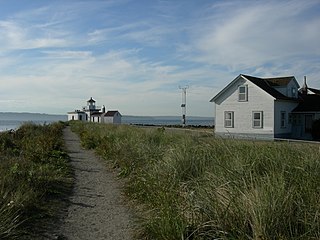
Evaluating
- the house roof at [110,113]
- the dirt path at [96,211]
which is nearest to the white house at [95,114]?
the house roof at [110,113]

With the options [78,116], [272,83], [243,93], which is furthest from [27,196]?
[78,116]

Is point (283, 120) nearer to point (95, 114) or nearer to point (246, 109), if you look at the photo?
point (246, 109)

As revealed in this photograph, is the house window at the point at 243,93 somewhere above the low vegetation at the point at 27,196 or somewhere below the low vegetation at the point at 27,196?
above

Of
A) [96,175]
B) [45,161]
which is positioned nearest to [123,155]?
[96,175]

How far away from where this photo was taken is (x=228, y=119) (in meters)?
32.8

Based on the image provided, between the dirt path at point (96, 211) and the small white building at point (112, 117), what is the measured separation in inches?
2683

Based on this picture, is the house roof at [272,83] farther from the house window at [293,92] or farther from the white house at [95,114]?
the white house at [95,114]

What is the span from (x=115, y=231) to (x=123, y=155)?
19.9 feet

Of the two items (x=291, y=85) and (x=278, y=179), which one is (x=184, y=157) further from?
(x=291, y=85)

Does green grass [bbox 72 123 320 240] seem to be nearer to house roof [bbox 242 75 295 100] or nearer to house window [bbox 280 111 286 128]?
house roof [bbox 242 75 295 100]

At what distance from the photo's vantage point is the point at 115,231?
5875mm

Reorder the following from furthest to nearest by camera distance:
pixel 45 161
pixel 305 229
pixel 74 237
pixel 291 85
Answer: pixel 291 85 → pixel 45 161 → pixel 74 237 → pixel 305 229

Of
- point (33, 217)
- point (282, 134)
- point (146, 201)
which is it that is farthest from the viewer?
point (282, 134)

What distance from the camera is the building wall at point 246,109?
30359mm
